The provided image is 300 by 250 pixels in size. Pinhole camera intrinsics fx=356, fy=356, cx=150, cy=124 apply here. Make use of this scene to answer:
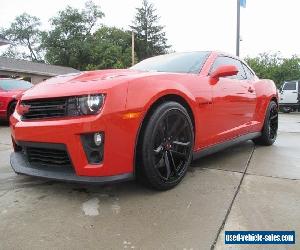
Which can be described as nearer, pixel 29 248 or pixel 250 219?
pixel 29 248

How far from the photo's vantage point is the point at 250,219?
249 centimetres

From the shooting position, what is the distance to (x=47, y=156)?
2.82 meters

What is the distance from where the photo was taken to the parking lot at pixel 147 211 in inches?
86.8

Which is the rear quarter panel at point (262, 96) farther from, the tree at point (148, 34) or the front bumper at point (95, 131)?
the tree at point (148, 34)

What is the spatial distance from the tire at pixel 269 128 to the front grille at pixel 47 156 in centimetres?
328

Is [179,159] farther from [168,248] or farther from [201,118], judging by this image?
[168,248]

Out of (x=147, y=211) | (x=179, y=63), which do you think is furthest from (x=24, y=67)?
(x=147, y=211)

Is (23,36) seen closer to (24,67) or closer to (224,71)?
(24,67)

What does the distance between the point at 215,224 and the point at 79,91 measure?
1369 millimetres

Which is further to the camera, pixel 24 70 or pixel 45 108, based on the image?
pixel 24 70

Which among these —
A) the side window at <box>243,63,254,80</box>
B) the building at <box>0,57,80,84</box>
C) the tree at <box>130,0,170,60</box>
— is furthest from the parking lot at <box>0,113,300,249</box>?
the tree at <box>130,0,170,60</box>

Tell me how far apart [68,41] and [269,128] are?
49.2m

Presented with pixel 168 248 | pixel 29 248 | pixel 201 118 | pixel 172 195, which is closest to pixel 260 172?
pixel 201 118

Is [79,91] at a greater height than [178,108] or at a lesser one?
greater
